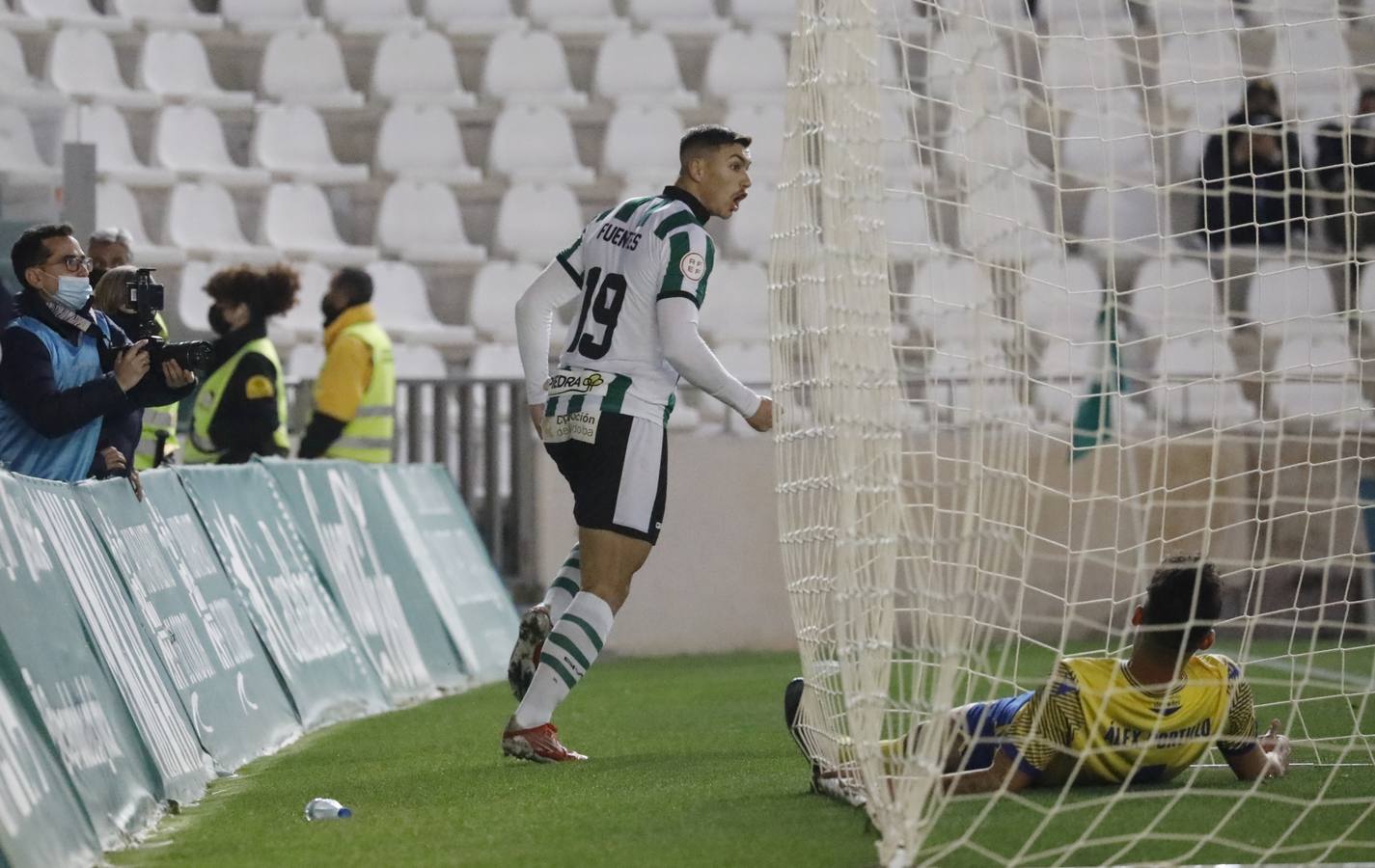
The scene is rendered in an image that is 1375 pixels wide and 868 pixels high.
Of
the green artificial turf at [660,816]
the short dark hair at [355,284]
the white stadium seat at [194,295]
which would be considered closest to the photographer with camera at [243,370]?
the short dark hair at [355,284]

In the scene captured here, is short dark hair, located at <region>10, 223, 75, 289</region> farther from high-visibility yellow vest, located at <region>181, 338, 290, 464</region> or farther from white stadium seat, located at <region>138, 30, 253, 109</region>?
white stadium seat, located at <region>138, 30, 253, 109</region>

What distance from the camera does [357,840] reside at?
3857 mm

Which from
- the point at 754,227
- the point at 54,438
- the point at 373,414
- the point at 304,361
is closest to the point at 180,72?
the point at 304,361

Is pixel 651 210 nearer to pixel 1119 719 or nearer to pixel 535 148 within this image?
pixel 1119 719

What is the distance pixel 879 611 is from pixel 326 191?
1011cm

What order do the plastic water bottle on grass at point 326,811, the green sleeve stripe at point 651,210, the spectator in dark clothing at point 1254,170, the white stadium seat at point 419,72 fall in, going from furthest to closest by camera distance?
1. the white stadium seat at point 419,72
2. the spectator in dark clothing at point 1254,170
3. the green sleeve stripe at point 651,210
4. the plastic water bottle on grass at point 326,811

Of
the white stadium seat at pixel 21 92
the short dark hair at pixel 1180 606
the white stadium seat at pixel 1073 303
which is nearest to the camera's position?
the short dark hair at pixel 1180 606

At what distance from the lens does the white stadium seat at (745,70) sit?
535 inches

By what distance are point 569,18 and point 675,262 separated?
358 inches

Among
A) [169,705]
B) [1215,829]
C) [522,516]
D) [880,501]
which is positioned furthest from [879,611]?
[522,516]

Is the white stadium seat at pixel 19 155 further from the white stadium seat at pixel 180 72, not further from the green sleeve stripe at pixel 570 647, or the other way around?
the white stadium seat at pixel 180 72

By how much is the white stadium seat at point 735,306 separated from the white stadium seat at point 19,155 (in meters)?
5.27

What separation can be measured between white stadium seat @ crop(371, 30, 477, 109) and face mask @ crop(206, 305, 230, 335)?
18.8ft

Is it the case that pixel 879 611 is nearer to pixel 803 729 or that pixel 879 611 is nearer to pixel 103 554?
pixel 803 729
